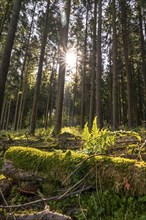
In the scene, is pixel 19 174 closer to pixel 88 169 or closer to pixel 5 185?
pixel 5 185

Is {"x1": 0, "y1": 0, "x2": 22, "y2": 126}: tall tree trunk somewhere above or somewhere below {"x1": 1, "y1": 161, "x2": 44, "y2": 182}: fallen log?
above

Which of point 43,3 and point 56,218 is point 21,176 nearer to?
point 56,218

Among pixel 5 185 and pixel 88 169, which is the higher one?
pixel 88 169

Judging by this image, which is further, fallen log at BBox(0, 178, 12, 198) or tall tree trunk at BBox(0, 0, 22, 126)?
tall tree trunk at BBox(0, 0, 22, 126)

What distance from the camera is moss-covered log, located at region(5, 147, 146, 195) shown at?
99.2 inches

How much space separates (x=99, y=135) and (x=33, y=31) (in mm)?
20926

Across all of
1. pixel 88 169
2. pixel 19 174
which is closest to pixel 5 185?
pixel 19 174

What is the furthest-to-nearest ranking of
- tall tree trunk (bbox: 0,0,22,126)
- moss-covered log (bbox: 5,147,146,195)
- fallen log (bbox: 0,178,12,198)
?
tall tree trunk (bbox: 0,0,22,126) → fallen log (bbox: 0,178,12,198) → moss-covered log (bbox: 5,147,146,195)

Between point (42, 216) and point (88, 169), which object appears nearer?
point (42, 216)

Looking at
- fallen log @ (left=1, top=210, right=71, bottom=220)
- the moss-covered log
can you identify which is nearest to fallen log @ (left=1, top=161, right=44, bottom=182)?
the moss-covered log

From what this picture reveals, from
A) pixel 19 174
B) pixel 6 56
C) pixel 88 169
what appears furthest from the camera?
pixel 6 56

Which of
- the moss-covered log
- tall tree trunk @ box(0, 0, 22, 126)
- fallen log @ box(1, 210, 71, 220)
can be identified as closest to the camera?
fallen log @ box(1, 210, 71, 220)

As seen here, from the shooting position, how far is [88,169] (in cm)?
279

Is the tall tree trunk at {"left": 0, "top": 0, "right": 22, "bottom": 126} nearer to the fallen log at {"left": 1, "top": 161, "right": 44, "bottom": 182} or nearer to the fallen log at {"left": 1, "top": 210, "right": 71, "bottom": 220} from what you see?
the fallen log at {"left": 1, "top": 161, "right": 44, "bottom": 182}
